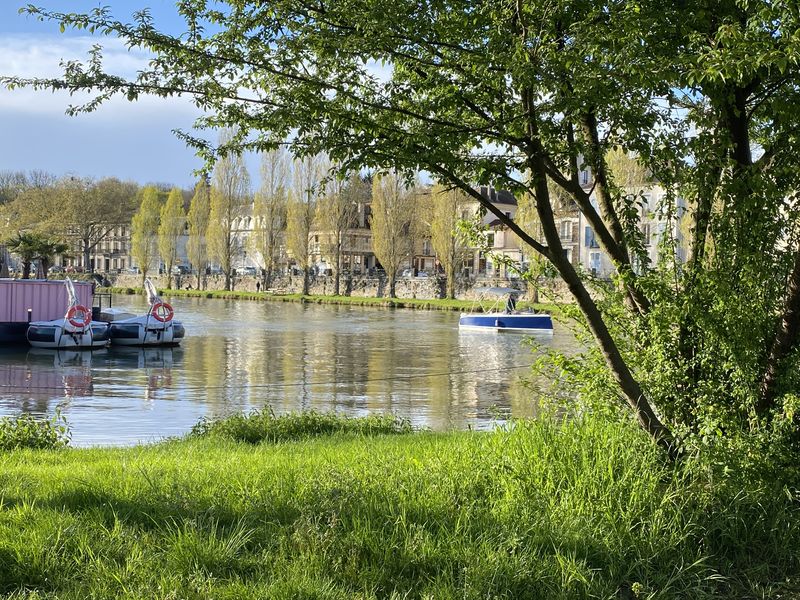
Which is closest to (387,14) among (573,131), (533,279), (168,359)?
(573,131)

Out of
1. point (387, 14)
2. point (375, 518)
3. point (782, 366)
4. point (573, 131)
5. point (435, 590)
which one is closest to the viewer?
point (435, 590)

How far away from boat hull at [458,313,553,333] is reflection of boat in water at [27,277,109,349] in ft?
58.9

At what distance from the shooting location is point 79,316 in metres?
29.7

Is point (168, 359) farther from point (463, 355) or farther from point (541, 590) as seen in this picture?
point (541, 590)

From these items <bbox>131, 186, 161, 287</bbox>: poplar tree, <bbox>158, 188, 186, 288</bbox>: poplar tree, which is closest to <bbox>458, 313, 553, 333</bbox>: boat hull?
<bbox>158, 188, 186, 288</bbox>: poplar tree

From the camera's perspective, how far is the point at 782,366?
579 cm

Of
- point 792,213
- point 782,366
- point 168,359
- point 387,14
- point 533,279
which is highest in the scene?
point 387,14

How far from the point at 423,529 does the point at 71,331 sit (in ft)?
88.2

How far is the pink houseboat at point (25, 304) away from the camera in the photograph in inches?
1202

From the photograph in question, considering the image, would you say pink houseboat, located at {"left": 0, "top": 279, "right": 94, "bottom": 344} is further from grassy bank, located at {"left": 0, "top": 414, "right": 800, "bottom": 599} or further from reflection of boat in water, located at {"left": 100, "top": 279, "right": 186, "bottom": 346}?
grassy bank, located at {"left": 0, "top": 414, "right": 800, "bottom": 599}

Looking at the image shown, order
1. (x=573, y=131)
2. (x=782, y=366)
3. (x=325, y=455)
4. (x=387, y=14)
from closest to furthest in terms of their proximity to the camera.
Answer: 1. (x=387, y=14)
2. (x=782, y=366)
3. (x=573, y=131)
4. (x=325, y=455)

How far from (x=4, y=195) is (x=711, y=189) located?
10154 centimetres

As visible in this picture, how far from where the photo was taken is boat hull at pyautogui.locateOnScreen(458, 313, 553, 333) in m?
40.8

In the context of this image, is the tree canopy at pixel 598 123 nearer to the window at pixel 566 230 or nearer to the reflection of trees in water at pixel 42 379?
the reflection of trees in water at pixel 42 379
